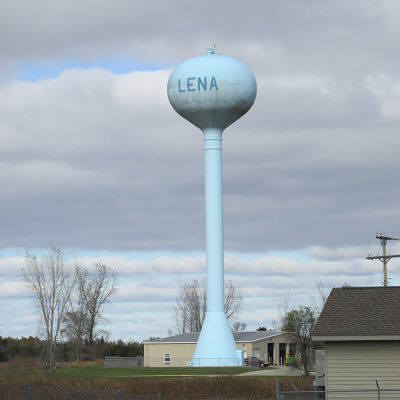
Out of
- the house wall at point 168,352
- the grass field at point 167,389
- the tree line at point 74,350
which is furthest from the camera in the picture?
the tree line at point 74,350

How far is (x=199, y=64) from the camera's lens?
2213 inches

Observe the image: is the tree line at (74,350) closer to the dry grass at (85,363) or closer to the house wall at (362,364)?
the dry grass at (85,363)

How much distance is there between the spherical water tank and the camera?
182 ft

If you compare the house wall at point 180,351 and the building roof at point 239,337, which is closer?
the house wall at point 180,351

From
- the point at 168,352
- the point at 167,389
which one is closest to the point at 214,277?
the point at 167,389

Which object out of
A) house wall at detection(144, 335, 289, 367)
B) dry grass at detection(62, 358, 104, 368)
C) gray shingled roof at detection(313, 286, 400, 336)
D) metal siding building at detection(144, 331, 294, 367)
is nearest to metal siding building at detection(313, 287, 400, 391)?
gray shingled roof at detection(313, 286, 400, 336)

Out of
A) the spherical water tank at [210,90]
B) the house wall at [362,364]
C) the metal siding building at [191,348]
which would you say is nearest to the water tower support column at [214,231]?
the spherical water tank at [210,90]

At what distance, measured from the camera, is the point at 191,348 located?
7706cm

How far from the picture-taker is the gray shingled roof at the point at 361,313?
93.5 ft

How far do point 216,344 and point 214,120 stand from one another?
12534 mm

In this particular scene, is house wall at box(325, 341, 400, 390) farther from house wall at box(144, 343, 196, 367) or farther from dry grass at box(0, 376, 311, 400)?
house wall at box(144, 343, 196, 367)

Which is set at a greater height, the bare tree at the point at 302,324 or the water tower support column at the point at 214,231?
the water tower support column at the point at 214,231

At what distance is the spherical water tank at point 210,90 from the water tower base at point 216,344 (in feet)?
36.1

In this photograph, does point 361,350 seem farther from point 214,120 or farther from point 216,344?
point 214,120
